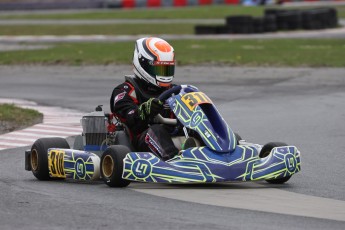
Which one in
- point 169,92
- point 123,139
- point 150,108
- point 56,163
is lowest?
point 56,163

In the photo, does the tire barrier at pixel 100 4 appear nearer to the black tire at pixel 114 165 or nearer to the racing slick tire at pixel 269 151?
the racing slick tire at pixel 269 151

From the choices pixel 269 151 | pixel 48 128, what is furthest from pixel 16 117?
pixel 269 151

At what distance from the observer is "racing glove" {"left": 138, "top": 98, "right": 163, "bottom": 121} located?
355 inches

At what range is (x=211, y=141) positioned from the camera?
8617mm

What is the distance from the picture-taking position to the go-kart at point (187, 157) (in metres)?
8.54

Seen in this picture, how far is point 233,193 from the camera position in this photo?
331 inches

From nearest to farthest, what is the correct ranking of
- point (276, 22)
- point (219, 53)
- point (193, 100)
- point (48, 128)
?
point (193, 100) → point (48, 128) → point (219, 53) → point (276, 22)

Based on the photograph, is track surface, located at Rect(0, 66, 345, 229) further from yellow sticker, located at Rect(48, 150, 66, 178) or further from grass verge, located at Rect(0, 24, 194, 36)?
grass verge, located at Rect(0, 24, 194, 36)

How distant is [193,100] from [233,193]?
92cm

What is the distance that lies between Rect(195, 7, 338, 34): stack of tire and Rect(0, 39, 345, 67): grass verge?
3.84 m

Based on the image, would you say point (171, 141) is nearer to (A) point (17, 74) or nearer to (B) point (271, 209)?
(B) point (271, 209)

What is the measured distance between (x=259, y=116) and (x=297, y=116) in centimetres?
53

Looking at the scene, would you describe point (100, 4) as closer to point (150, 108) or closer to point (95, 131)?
point (95, 131)

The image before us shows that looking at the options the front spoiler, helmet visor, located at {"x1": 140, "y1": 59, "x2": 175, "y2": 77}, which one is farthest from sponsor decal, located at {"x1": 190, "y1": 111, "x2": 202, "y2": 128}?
helmet visor, located at {"x1": 140, "y1": 59, "x2": 175, "y2": 77}
